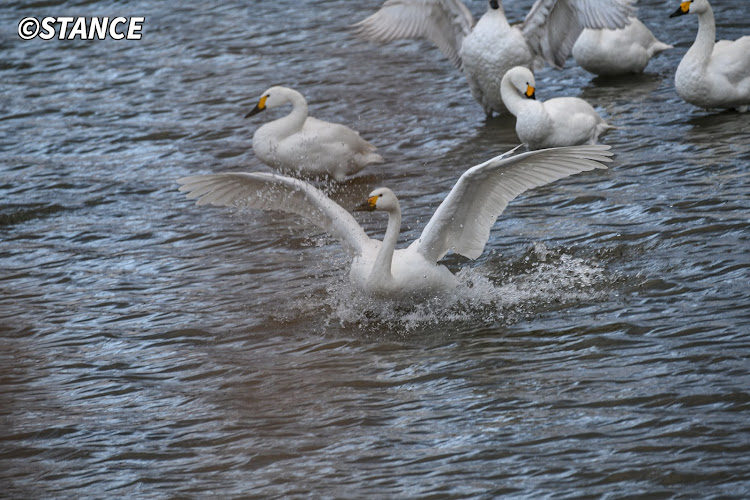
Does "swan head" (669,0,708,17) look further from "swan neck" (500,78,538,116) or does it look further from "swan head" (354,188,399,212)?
"swan head" (354,188,399,212)

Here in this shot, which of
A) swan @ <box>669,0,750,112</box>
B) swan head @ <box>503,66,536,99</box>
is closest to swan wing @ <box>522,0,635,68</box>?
swan @ <box>669,0,750,112</box>

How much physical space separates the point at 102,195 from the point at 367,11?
257 inches

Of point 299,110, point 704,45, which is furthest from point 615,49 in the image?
point 299,110

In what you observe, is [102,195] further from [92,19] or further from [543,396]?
[92,19]

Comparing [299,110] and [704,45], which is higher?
[299,110]

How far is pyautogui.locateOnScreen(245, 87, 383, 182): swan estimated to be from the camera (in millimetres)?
10070

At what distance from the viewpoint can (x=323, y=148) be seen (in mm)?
10148

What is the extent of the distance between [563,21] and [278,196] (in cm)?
510

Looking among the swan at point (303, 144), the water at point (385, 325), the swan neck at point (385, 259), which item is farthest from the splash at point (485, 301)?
the swan at point (303, 144)

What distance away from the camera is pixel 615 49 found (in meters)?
11.7

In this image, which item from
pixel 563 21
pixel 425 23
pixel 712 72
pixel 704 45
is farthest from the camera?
pixel 425 23

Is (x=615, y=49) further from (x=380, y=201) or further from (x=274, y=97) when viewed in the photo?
(x=380, y=201)

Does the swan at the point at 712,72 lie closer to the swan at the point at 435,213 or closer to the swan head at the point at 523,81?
the swan head at the point at 523,81

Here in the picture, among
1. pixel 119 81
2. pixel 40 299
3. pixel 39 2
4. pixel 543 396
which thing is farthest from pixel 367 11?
pixel 543 396
